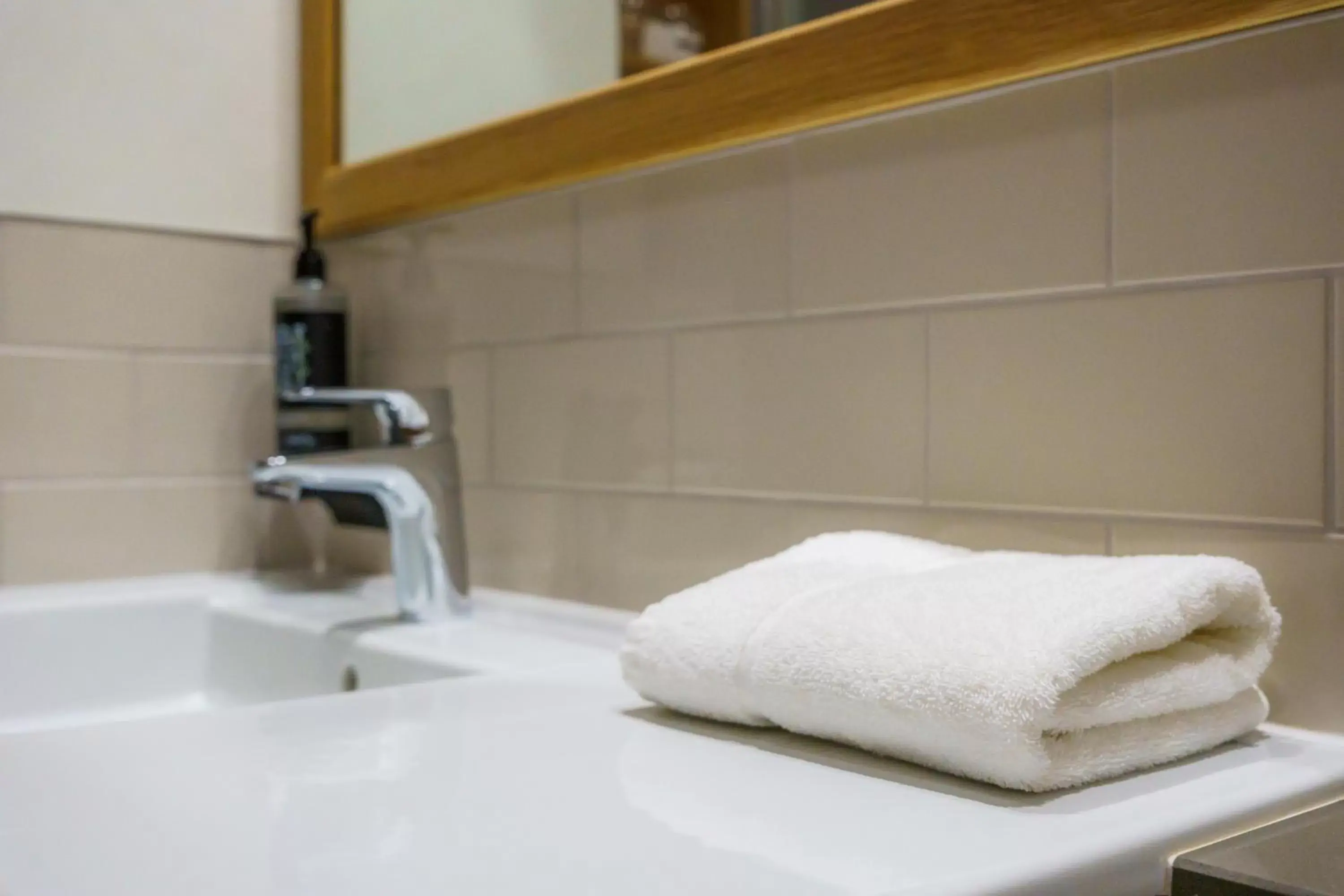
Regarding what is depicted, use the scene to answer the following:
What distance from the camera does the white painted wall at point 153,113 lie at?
107cm

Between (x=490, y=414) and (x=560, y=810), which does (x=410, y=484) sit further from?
(x=560, y=810)

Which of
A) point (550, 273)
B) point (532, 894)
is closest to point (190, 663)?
point (550, 273)

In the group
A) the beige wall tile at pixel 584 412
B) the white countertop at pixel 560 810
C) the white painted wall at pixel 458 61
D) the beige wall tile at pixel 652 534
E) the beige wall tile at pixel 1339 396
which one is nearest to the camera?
the white countertop at pixel 560 810

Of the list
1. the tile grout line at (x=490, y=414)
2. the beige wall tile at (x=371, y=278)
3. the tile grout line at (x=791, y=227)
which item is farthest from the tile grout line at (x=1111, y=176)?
the beige wall tile at (x=371, y=278)

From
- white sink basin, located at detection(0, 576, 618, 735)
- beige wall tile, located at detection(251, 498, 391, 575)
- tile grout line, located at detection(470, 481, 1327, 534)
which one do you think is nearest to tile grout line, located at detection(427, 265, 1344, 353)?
tile grout line, located at detection(470, 481, 1327, 534)

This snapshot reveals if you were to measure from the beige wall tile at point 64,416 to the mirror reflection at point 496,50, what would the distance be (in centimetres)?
28

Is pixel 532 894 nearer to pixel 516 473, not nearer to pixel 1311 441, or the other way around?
pixel 1311 441

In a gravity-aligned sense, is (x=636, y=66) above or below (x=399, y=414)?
above

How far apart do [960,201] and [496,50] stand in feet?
1.73

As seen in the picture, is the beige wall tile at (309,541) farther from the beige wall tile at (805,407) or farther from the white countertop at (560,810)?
the white countertop at (560,810)

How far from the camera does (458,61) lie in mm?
1130

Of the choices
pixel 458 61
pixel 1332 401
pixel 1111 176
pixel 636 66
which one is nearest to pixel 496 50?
pixel 458 61

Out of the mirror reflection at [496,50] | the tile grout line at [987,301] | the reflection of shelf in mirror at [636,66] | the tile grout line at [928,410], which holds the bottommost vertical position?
the tile grout line at [928,410]

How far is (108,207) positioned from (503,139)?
37 centimetres
